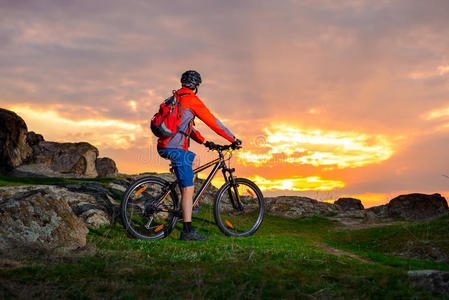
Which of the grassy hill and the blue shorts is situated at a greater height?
the blue shorts

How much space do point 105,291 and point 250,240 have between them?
4.44 meters

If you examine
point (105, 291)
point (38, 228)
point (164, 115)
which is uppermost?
point (164, 115)

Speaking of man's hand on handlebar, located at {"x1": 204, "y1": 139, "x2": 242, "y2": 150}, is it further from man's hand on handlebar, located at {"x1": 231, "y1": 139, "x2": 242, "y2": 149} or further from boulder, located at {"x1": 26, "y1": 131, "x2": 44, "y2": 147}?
boulder, located at {"x1": 26, "y1": 131, "x2": 44, "y2": 147}

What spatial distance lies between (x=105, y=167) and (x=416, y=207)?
27.4 m

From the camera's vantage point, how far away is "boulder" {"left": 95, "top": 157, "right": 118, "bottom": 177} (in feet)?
116

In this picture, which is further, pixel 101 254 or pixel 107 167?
pixel 107 167

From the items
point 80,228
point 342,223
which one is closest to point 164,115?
point 80,228

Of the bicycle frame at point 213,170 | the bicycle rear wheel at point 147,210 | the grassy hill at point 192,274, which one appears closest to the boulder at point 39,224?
the grassy hill at point 192,274

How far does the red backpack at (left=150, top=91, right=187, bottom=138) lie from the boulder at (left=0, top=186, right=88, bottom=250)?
8.05 feet

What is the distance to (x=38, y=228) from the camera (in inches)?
271

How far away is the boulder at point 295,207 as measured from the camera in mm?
16739

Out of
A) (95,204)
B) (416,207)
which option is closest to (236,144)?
(95,204)

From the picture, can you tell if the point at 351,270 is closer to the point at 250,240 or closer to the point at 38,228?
the point at 250,240

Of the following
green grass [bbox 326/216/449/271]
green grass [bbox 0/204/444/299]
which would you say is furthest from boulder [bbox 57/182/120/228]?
green grass [bbox 326/216/449/271]
